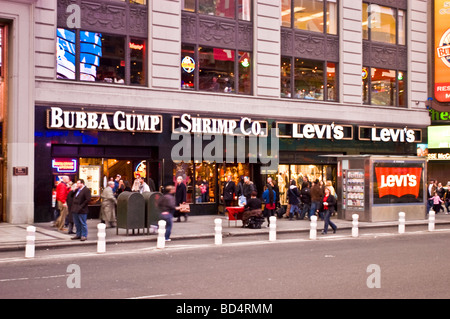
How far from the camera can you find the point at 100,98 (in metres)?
24.0

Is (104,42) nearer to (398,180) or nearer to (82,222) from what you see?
(82,222)

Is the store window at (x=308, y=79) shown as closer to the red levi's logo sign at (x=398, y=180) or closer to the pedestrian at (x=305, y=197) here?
the pedestrian at (x=305, y=197)

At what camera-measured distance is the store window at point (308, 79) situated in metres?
29.4

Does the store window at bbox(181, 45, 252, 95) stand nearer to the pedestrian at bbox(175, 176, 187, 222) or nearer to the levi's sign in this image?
the levi's sign

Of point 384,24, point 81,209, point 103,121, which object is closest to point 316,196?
point 103,121

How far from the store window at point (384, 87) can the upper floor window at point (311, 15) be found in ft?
10.6

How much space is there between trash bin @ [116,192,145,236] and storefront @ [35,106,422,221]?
5129mm

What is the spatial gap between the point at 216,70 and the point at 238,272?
16.4 m

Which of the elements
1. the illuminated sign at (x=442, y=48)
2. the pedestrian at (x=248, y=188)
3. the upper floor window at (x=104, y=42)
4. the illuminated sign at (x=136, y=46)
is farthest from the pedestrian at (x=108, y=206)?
the illuminated sign at (x=442, y=48)

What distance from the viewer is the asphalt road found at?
10.0m

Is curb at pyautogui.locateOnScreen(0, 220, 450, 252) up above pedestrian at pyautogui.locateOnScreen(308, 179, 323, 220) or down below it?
below

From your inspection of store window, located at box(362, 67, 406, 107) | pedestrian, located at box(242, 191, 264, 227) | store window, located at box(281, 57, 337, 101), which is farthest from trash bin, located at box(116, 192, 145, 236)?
store window, located at box(362, 67, 406, 107)

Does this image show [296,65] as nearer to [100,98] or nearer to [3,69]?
[100,98]

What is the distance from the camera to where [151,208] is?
62.8 feet
